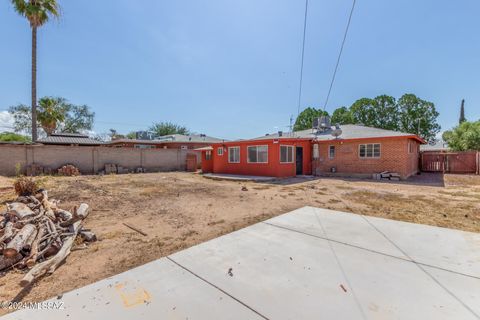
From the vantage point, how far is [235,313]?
193 cm

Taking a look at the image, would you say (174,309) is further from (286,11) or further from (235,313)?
(286,11)

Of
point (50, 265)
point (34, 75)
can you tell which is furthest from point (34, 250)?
point (34, 75)

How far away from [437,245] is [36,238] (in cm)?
643

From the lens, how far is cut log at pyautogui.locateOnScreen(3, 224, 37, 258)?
2.96 meters

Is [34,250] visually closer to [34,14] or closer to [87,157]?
[87,157]

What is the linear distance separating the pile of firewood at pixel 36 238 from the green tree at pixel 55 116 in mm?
22932

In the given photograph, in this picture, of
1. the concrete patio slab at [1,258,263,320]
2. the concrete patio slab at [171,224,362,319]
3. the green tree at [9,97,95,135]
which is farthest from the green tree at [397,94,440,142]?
the green tree at [9,97,95,135]

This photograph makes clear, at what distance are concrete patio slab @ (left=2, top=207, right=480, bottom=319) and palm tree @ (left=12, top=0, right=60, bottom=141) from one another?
19698 mm

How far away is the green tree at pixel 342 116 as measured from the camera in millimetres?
38209

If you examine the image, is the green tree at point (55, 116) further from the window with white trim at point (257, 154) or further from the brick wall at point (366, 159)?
the brick wall at point (366, 159)

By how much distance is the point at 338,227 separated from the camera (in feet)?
13.8

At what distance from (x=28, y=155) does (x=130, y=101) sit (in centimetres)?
1575

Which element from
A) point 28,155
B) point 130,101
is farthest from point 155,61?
Answer: point 130,101

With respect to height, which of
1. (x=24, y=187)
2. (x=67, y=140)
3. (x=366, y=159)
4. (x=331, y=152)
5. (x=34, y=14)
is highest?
(x=34, y=14)
